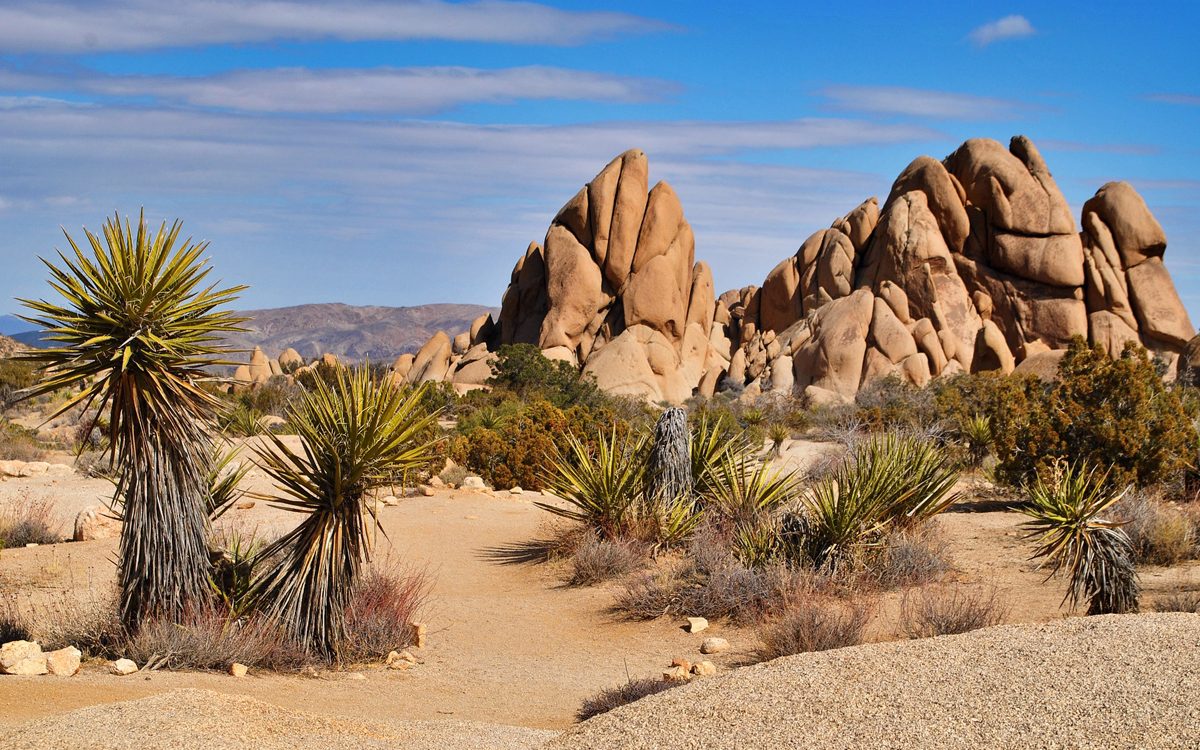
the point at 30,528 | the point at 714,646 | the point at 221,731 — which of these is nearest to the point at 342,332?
the point at 30,528

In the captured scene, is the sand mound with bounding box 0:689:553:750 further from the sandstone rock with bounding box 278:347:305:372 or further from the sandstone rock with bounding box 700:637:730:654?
the sandstone rock with bounding box 278:347:305:372

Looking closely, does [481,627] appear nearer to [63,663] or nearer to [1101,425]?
[63,663]

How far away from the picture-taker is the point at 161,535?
27.9 ft

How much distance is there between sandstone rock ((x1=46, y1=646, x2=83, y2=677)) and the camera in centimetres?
781

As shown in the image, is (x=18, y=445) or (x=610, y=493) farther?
(x=18, y=445)

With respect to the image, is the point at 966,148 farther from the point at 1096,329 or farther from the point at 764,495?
the point at 764,495

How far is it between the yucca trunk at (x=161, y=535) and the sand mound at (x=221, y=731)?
200 cm

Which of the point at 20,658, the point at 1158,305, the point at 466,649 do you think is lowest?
the point at 466,649

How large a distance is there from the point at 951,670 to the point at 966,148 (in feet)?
149

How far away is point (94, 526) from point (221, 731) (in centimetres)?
972

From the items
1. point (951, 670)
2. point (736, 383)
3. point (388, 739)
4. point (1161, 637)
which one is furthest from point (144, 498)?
point (736, 383)

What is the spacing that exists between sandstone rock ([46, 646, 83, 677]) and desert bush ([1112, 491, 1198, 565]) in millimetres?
10457

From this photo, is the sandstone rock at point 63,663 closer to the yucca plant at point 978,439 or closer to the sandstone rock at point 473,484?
the sandstone rock at point 473,484

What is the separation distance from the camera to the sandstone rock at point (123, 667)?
26.2ft
